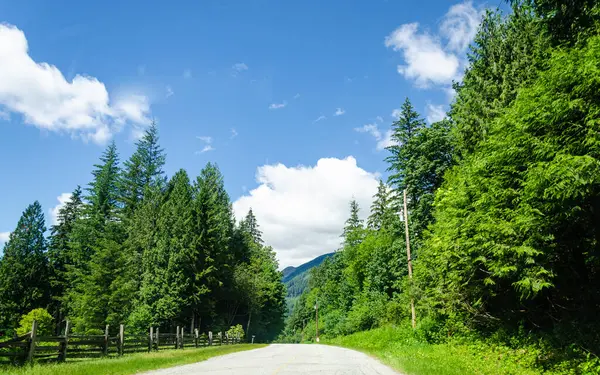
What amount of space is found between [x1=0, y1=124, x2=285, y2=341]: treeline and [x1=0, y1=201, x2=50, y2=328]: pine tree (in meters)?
0.11

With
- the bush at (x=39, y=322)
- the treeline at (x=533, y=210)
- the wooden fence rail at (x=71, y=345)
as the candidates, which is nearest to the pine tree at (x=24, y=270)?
the bush at (x=39, y=322)

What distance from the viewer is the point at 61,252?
53781 millimetres

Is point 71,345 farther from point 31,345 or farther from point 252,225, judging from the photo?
point 252,225

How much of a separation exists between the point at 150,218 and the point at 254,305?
21.4 m

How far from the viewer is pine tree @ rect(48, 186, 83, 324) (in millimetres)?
53312

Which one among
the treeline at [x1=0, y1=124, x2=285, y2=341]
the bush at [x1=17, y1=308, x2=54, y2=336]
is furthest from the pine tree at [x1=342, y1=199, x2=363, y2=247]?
the bush at [x1=17, y1=308, x2=54, y2=336]

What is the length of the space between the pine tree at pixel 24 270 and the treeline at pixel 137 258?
113mm

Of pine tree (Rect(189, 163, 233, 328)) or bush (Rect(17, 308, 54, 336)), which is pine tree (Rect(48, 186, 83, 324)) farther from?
pine tree (Rect(189, 163, 233, 328))

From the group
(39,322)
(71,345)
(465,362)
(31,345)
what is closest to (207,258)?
(39,322)

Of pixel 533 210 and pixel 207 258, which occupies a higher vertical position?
pixel 207 258

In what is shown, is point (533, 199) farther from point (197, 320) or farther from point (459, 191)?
point (197, 320)

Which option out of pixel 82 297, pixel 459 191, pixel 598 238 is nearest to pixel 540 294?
pixel 598 238

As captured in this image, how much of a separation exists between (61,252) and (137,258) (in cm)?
1605

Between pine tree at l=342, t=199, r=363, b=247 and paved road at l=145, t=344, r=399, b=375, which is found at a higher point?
pine tree at l=342, t=199, r=363, b=247
